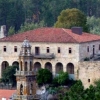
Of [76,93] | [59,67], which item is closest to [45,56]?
[59,67]

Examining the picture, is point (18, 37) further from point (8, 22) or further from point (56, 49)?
point (8, 22)

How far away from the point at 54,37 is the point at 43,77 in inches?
170

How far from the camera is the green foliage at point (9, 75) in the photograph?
8569 centimetres

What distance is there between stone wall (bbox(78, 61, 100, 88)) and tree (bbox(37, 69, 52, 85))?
260 centimetres

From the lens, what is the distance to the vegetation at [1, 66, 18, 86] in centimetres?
8569

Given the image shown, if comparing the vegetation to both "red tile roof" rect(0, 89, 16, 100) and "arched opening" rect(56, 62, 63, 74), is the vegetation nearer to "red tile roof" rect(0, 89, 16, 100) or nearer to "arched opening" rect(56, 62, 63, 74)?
"arched opening" rect(56, 62, 63, 74)

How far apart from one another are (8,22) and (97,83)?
44136 millimetres

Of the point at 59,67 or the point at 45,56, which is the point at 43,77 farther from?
the point at 45,56

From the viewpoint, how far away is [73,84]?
274ft

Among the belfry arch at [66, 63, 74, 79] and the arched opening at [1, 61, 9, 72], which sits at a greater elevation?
the arched opening at [1, 61, 9, 72]

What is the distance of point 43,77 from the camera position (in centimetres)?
8431

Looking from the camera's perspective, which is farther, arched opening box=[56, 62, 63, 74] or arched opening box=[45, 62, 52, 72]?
arched opening box=[45, 62, 52, 72]

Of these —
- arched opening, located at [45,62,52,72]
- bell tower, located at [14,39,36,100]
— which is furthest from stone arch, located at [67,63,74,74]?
bell tower, located at [14,39,36,100]

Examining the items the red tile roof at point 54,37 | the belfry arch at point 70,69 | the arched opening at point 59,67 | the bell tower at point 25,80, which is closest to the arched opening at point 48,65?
the arched opening at point 59,67
